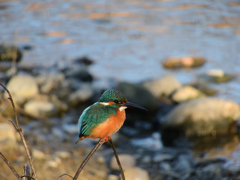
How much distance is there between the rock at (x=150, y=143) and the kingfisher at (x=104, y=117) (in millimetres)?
3244

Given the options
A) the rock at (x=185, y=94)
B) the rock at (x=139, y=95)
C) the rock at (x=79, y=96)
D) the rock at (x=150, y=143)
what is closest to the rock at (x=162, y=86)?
the rock at (x=185, y=94)

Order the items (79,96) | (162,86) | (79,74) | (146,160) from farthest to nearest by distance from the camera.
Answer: (79,74) → (162,86) → (79,96) → (146,160)

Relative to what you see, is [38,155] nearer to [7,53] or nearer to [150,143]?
[150,143]

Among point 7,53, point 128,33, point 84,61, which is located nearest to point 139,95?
point 84,61

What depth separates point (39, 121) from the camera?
17.0 feet

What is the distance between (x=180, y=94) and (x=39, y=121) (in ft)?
8.22

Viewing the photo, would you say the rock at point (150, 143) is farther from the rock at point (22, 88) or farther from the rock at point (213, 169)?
the rock at point (22, 88)


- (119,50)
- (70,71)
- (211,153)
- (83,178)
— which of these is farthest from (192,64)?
(83,178)

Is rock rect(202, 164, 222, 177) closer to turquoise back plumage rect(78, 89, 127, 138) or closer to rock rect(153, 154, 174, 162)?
rock rect(153, 154, 174, 162)

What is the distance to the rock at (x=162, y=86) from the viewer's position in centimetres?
606

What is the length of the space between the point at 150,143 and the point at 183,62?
3.35 metres

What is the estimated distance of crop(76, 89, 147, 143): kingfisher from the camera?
1515 millimetres

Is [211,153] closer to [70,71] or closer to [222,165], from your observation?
[222,165]

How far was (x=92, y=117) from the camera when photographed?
154cm
